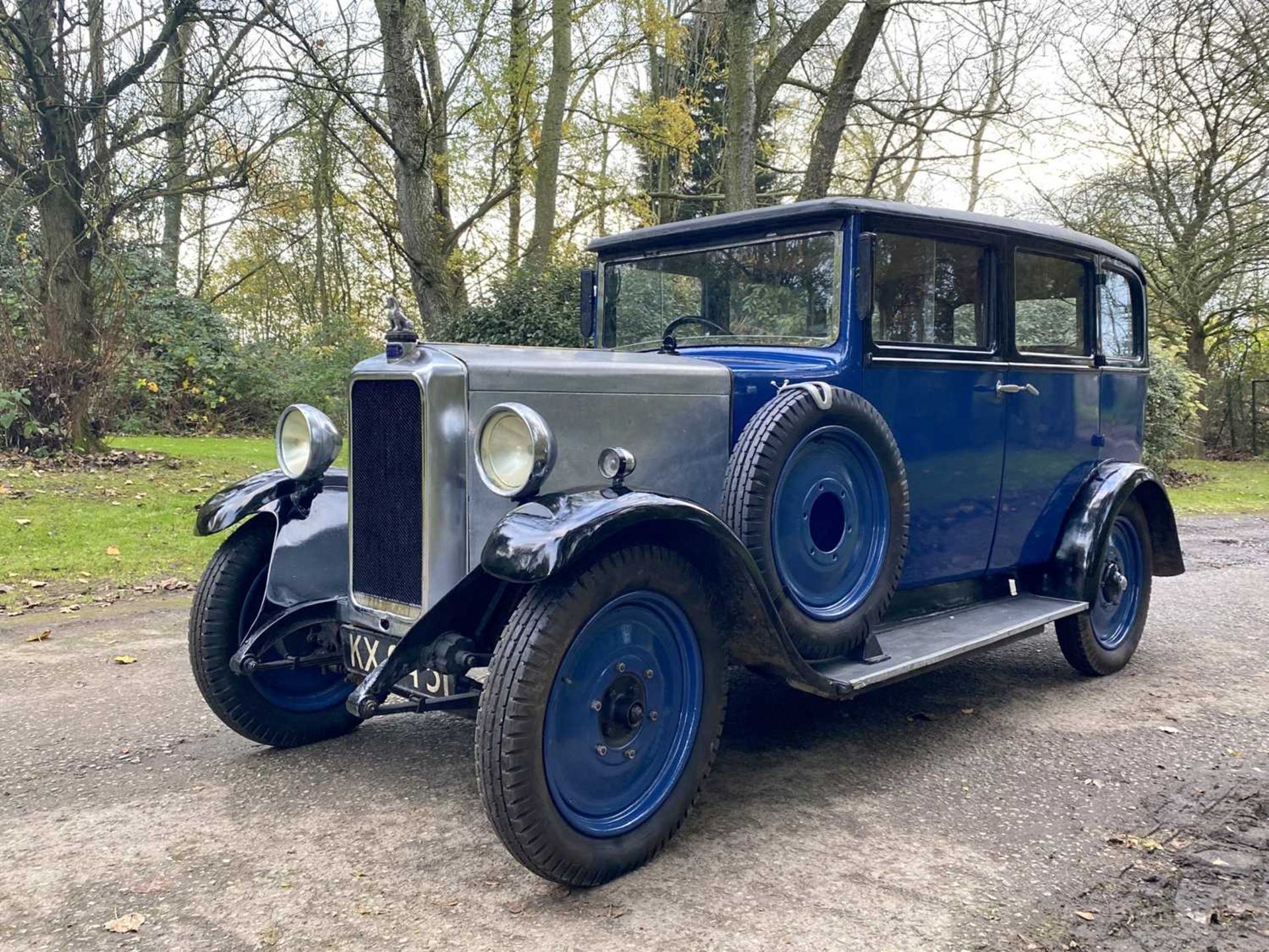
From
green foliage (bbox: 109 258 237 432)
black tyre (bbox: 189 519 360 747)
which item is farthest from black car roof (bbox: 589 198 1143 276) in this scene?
green foliage (bbox: 109 258 237 432)

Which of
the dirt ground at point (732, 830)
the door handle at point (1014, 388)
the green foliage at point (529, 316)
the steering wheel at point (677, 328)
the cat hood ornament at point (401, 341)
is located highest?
the green foliage at point (529, 316)

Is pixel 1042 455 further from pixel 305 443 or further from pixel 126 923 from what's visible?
pixel 126 923

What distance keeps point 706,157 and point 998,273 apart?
14.9 metres

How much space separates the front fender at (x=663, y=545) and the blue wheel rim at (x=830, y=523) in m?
0.27

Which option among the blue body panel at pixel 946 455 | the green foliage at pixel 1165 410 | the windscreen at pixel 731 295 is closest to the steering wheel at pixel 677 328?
the windscreen at pixel 731 295

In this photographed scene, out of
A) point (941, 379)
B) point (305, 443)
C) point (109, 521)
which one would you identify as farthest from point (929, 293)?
point (109, 521)

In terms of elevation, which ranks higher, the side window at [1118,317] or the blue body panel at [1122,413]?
the side window at [1118,317]

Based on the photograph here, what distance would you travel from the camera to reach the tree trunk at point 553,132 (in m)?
13.2

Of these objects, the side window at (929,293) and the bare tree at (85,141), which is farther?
the bare tree at (85,141)

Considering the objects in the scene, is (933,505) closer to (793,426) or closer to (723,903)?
(793,426)

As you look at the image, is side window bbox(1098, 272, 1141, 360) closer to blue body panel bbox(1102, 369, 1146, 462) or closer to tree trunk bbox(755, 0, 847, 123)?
blue body panel bbox(1102, 369, 1146, 462)

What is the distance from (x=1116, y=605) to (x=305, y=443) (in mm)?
3998

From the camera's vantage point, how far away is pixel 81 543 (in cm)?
715

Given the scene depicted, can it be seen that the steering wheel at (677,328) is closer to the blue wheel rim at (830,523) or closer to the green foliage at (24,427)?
the blue wheel rim at (830,523)
